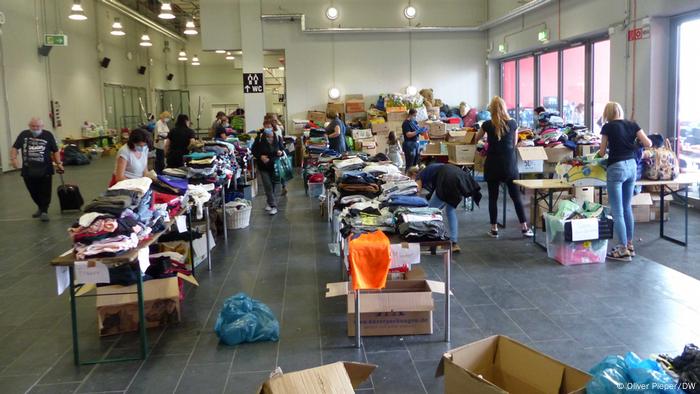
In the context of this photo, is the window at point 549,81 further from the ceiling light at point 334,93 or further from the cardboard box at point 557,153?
the ceiling light at point 334,93

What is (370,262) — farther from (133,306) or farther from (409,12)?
(409,12)

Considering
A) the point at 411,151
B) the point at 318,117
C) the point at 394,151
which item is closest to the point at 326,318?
the point at 394,151

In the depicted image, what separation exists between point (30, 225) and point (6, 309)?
151 inches

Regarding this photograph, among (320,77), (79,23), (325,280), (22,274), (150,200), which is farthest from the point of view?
(79,23)

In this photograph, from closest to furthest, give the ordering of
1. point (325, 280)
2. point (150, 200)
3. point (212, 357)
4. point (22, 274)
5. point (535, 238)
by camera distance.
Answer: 1. point (212, 357)
2. point (150, 200)
3. point (325, 280)
4. point (22, 274)
5. point (535, 238)

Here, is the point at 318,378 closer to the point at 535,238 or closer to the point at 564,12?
the point at 535,238

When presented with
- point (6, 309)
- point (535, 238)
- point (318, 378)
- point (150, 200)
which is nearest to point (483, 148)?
point (535, 238)

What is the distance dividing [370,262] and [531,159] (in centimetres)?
504

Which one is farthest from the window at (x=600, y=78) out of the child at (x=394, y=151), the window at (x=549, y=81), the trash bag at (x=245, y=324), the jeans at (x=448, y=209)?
the trash bag at (x=245, y=324)

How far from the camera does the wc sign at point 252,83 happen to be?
14.0 metres

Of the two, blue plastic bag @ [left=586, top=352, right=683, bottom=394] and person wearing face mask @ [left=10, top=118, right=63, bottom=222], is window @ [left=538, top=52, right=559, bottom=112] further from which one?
blue plastic bag @ [left=586, top=352, right=683, bottom=394]

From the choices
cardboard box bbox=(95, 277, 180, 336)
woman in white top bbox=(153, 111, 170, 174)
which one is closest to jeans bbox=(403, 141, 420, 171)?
woman in white top bbox=(153, 111, 170, 174)

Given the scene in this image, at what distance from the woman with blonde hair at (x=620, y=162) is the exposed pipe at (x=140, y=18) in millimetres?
16722

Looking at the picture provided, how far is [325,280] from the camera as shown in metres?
5.34
